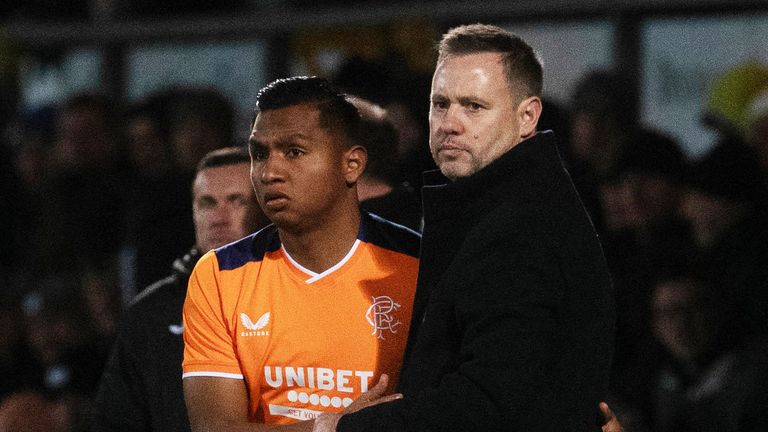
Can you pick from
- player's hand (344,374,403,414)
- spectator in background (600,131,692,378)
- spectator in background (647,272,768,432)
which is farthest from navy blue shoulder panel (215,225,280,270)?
spectator in background (600,131,692,378)

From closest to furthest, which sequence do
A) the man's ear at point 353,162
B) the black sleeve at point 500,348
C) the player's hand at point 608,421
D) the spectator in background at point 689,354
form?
the black sleeve at point 500,348 → the player's hand at point 608,421 → the man's ear at point 353,162 → the spectator in background at point 689,354

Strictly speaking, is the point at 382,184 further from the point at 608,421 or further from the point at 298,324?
the point at 608,421

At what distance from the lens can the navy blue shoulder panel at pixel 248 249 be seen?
10.9ft

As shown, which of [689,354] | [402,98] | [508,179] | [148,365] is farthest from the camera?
[402,98]

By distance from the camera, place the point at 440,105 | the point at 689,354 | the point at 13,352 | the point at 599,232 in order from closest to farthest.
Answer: the point at 440,105 < the point at 599,232 < the point at 689,354 < the point at 13,352

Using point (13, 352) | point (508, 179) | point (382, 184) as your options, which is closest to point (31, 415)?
point (13, 352)

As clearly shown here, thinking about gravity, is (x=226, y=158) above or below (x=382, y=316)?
above

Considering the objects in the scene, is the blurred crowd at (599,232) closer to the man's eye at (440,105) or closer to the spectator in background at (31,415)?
the spectator in background at (31,415)

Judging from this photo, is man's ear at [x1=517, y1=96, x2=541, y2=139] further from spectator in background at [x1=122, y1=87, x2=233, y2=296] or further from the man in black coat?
spectator in background at [x1=122, y1=87, x2=233, y2=296]

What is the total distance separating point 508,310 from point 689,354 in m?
2.96

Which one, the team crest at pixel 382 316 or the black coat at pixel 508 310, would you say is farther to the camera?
the team crest at pixel 382 316

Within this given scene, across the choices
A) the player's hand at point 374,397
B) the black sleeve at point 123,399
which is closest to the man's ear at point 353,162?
the player's hand at point 374,397

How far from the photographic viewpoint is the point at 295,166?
10.4ft

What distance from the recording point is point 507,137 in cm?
305
